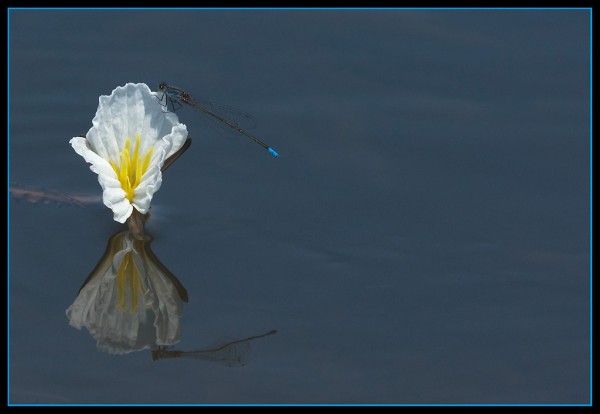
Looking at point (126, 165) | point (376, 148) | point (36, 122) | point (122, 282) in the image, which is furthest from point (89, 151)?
point (376, 148)

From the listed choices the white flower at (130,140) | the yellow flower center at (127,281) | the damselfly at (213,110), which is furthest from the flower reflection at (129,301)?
the damselfly at (213,110)

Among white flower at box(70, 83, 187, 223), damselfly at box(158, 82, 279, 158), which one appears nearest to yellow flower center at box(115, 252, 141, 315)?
white flower at box(70, 83, 187, 223)

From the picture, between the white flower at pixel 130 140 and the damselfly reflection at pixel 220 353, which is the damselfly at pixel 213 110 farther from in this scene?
the damselfly reflection at pixel 220 353

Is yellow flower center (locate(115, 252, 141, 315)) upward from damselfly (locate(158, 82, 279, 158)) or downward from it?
downward

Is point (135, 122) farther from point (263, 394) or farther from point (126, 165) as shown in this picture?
point (263, 394)

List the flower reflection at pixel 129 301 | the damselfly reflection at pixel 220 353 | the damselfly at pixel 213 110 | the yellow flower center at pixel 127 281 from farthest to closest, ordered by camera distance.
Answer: the damselfly at pixel 213 110 → the yellow flower center at pixel 127 281 → the flower reflection at pixel 129 301 → the damselfly reflection at pixel 220 353

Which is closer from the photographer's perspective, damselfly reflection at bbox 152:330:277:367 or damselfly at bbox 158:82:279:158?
damselfly reflection at bbox 152:330:277:367

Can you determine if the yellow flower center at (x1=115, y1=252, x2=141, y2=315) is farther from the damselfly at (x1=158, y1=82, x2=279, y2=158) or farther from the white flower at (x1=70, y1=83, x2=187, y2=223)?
the damselfly at (x1=158, y1=82, x2=279, y2=158)

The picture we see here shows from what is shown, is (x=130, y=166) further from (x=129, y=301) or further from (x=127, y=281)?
(x=129, y=301)
